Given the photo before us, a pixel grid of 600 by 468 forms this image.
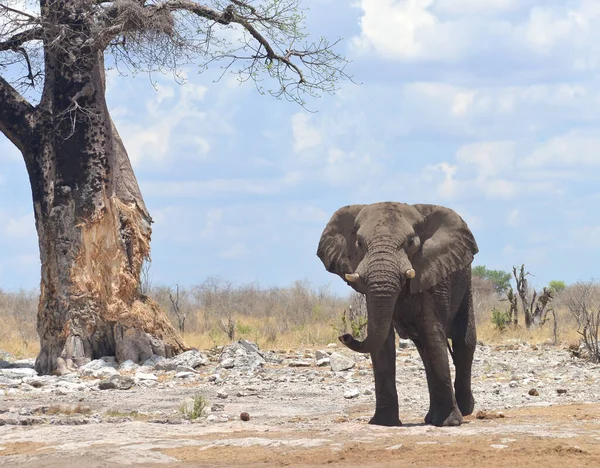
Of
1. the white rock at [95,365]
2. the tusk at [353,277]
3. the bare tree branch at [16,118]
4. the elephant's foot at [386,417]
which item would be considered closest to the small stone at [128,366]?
the white rock at [95,365]

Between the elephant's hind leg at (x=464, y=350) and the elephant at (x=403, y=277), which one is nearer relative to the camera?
the elephant at (x=403, y=277)

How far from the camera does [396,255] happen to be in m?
9.35

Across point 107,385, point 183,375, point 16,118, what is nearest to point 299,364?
point 183,375

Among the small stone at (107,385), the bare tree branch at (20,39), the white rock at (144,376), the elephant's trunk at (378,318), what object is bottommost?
the small stone at (107,385)

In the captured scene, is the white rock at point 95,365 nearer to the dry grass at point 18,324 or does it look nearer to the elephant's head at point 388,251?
the dry grass at point 18,324

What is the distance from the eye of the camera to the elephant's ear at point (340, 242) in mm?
10156

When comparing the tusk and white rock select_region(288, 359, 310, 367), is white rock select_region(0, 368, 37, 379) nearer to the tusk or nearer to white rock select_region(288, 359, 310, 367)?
white rock select_region(288, 359, 310, 367)

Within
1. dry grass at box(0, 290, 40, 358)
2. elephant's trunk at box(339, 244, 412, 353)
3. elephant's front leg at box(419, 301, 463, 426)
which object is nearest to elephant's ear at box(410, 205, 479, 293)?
elephant's front leg at box(419, 301, 463, 426)

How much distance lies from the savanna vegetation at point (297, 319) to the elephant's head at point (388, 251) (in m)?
6.75

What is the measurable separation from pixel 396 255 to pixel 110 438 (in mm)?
2832

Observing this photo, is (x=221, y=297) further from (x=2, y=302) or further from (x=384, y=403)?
(x=384, y=403)

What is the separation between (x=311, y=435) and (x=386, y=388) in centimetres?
96

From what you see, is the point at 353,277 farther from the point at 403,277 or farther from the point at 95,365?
the point at 95,365

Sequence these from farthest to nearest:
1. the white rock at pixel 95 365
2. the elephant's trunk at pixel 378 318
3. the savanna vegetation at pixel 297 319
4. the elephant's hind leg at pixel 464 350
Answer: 1. the savanna vegetation at pixel 297 319
2. the white rock at pixel 95 365
3. the elephant's hind leg at pixel 464 350
4. the elephant's trunk at pixel 378 318
